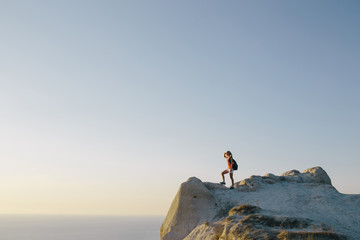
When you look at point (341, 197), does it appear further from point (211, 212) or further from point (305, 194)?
point (211, 212)

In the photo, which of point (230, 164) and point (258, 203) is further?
point (230, 164)

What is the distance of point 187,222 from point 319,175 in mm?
9824

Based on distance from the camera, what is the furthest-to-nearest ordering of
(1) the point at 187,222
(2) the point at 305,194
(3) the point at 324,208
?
(2) the point at 305,194 → (1) the point at 187,222 → (3) the point at 324,208

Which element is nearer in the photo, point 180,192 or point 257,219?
point 257,219

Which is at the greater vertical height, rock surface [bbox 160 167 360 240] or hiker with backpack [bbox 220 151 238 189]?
hiker with backpack [bbox 220 151 238 189]

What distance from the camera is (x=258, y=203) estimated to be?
15336mm

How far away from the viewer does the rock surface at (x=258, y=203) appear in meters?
10.6

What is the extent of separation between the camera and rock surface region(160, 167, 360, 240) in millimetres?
10625

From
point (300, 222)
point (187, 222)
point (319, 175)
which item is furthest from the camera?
point (319, 175)

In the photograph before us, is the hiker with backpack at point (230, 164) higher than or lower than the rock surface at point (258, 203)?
higher

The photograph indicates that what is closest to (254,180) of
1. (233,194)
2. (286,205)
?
(233,194)

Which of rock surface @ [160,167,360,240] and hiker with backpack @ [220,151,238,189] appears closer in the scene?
rock surface @ [160,167,360,240]

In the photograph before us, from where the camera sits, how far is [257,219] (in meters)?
8.80

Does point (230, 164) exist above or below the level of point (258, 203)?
above
